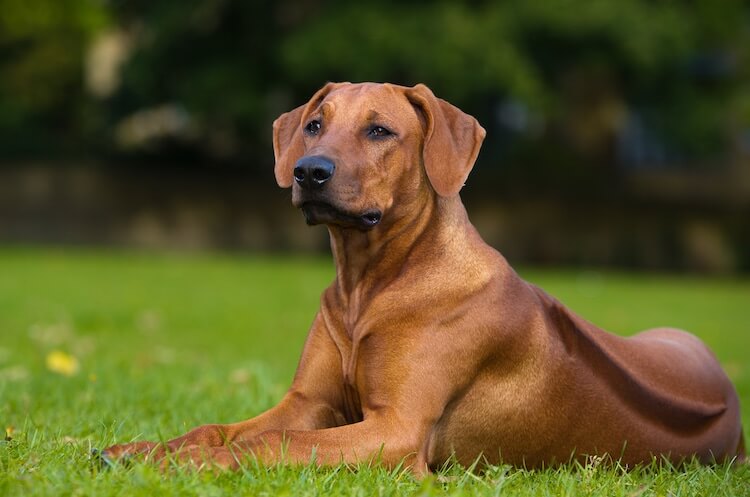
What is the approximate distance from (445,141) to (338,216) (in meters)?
0.55

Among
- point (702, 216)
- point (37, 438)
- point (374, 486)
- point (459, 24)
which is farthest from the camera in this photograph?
point (702, 216)

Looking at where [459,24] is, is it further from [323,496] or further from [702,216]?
[323,496]

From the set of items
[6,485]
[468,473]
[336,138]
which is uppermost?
[336,138]

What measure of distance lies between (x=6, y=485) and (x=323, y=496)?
1.00 m

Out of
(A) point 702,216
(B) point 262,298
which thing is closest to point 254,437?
(B) point 262,298

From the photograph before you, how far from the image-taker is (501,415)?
4480 millimetres

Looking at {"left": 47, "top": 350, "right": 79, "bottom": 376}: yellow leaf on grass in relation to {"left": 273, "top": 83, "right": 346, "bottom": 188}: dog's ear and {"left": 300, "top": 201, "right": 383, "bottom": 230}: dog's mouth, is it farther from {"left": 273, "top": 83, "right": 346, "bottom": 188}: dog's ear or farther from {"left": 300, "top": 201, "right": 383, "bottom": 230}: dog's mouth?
{"left": 300, "top": 201, "right": 383, "bottom": 230}: dog's mouth

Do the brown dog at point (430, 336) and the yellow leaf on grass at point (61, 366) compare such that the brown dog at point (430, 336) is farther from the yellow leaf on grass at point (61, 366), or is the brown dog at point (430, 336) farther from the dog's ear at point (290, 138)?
the yellow leaf on grass at point (61, 366)

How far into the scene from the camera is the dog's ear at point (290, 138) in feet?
15.6

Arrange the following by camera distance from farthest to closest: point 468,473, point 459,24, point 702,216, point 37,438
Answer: point 702,216
point 459,24
point 37,438
point 468,473

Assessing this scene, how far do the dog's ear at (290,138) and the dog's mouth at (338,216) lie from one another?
0.37 m

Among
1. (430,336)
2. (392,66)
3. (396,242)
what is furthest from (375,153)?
(392,66)

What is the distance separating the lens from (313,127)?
15.3ft

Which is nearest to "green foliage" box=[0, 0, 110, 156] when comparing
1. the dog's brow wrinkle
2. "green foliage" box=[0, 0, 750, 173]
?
"green foliage" box=[0, 0, 750, 173]
